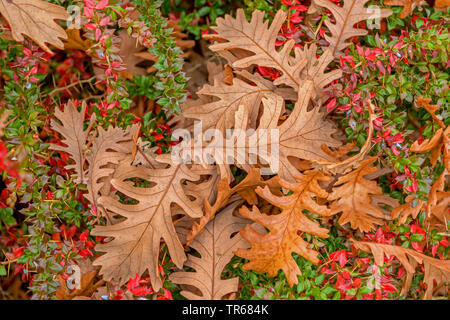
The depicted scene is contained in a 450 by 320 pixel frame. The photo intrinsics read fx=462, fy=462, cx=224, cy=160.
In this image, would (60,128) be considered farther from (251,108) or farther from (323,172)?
(323,172)

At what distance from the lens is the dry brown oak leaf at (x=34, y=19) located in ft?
4.40

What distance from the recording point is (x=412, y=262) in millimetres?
1423

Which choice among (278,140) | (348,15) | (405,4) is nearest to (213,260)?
(278,140)

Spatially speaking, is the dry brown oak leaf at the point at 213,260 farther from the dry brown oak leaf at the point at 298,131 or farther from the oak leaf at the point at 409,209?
the oak leaf at the point at 409,209

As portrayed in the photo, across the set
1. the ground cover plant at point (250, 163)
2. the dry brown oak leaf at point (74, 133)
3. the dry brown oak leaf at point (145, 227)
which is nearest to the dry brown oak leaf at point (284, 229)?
the ground cover plant at point (250, 163)

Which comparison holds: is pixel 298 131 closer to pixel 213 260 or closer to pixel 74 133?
pixel 213 260

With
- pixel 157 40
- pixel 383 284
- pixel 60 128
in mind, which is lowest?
pixel 383 284

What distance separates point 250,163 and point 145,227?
14.0 inches

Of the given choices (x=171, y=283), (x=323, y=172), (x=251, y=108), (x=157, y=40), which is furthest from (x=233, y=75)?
(x=171, y=283)

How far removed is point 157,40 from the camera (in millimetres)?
1464

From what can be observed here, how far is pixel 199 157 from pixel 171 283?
40 centimetres

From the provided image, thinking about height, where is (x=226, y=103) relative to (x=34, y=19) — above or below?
below

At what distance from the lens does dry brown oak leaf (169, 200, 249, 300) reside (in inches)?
54.2

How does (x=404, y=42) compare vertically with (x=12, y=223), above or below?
above
